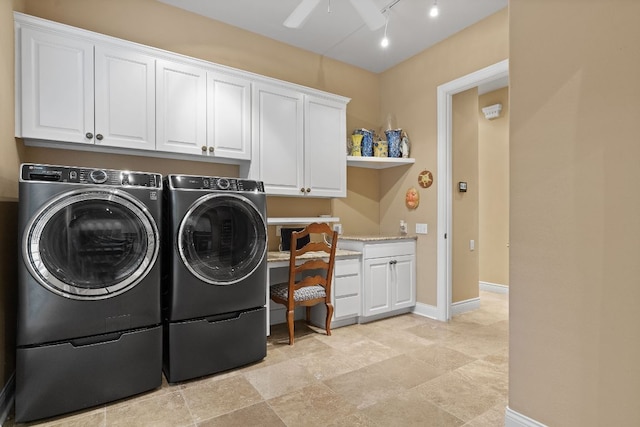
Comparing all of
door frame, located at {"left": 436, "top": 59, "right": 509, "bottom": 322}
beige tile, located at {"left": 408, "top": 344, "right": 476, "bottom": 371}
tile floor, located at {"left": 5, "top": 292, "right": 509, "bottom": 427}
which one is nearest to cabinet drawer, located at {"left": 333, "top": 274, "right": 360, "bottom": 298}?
tile floor, located at {"left": 5, "top": 292, "right": 509, "bottom": 427}

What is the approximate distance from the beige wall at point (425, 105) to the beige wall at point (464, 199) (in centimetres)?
30

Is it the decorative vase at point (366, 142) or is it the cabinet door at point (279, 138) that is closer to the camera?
the cabinet door at point (279, 138)

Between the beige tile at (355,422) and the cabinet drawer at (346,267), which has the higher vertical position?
the cabinet drawer at (346,267)

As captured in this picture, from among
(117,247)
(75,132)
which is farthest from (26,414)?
(75,132)

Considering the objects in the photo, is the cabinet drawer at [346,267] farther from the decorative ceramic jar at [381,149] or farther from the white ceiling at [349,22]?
the white ceiling at [349,22]

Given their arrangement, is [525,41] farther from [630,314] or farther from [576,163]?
[630,314]

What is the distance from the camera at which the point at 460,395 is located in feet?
6.63

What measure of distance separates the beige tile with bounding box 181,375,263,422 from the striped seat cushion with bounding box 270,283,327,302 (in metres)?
0.80

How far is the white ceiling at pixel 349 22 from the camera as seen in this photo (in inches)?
116

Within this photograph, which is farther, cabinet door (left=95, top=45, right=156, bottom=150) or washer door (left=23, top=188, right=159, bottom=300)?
cabinet door (left=95, top=45, right=156, bottom=150)

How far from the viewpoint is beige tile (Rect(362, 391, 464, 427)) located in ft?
5.75

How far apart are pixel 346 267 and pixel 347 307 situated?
40 cm

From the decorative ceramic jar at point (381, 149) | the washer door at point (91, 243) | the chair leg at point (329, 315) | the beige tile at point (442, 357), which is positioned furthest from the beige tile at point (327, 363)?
the decorative ceramic jar at point (381, 149)

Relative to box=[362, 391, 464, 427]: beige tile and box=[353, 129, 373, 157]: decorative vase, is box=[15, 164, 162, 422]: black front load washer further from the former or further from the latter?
box=[353, 129, 373, 157]: decorative vase
